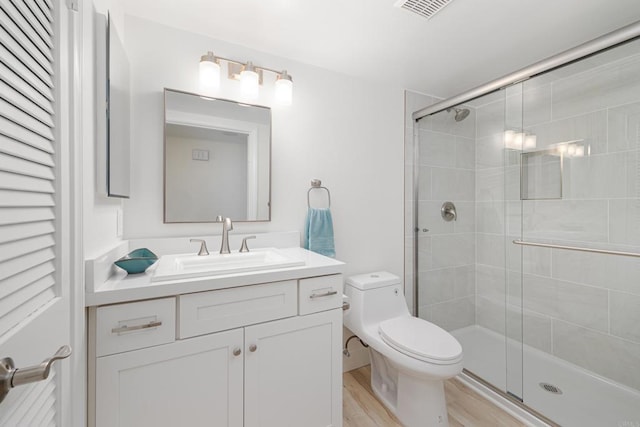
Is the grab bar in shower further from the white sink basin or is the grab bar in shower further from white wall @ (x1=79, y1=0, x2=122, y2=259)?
white wall @ (x1=79, y1=0, x2=122, y2=259)

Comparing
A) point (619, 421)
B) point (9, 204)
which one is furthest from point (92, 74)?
point (619, 421)

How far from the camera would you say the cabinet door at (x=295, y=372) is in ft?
3.85

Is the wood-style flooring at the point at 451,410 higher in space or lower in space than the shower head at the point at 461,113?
lower

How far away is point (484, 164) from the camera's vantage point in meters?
2.21

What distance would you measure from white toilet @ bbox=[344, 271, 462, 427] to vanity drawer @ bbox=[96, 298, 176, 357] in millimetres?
1091

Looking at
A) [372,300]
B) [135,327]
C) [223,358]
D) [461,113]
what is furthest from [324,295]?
[461,113]

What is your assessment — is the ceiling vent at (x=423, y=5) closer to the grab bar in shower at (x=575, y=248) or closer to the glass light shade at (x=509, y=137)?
the glass light shade at (x=509, y=137)

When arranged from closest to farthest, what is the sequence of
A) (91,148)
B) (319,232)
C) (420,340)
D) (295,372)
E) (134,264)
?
1. (91,148)
2. (134,264)
3. (295,372)
4. (420,340)
5. (319,232)

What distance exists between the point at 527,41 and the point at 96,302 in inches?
94.9

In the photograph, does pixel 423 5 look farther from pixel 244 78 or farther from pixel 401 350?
pixel 401 350

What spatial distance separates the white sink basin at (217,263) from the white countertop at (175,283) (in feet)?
0.08

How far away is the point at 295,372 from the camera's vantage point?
1.26 m

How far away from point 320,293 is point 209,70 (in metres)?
1.27

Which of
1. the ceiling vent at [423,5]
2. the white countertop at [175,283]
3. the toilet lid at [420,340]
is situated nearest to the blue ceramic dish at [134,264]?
the white countertop at [175,283]
